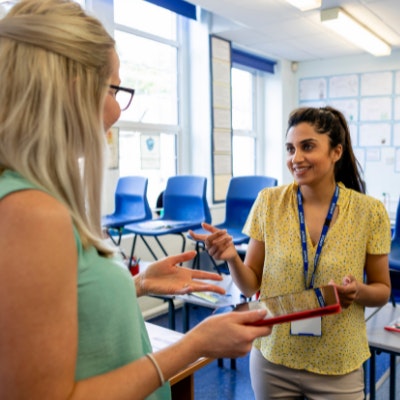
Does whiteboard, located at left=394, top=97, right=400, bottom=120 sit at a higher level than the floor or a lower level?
higher

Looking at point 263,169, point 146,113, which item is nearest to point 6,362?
point 146,113

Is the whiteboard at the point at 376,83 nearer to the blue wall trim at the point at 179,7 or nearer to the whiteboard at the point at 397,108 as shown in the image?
the whiteboard at the point at 397,108

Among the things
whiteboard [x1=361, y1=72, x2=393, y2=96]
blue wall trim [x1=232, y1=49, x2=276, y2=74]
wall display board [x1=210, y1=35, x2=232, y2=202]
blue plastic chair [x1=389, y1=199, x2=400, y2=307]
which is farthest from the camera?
whiteboard [x1=361, y1=72, x2=393, y2=96]

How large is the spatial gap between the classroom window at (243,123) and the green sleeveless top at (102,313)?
543 cm

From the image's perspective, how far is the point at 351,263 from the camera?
1.38 metres

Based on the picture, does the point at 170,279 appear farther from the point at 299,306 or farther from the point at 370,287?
the point at 370,287

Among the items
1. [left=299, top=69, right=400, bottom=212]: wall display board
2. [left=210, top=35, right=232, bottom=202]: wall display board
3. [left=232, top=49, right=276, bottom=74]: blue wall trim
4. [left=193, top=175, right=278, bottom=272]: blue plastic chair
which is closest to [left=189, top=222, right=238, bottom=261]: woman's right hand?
[left=193, top=175, right=278, bottom=272]: blue plastic chair

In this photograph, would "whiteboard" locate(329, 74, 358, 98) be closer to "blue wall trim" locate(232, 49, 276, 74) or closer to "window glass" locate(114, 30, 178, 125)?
"blue wall trim" locate(232, 49, 276, 74)

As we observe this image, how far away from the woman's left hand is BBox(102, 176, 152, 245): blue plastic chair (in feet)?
9.21

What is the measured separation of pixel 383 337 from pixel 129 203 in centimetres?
284

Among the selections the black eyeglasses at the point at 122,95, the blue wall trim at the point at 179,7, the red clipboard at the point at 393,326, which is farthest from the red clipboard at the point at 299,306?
the blue wall trim at the point at 179,7

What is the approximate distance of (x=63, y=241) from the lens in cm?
66

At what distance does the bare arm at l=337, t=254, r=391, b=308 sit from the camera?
1.28m

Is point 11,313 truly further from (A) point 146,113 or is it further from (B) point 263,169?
(B) point 263,169
